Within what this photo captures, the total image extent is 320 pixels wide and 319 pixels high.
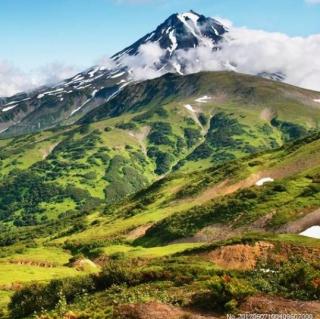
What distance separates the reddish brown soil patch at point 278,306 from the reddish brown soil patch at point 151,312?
2.30 metres

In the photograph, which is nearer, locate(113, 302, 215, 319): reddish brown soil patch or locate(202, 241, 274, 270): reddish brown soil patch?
locate(113, 302, 215, 319): reddish brown soil patch

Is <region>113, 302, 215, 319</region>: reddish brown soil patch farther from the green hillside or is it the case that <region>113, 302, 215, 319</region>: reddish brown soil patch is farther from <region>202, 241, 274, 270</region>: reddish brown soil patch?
<region>202, 241, 274, 270</region>: reddish brown soil patch

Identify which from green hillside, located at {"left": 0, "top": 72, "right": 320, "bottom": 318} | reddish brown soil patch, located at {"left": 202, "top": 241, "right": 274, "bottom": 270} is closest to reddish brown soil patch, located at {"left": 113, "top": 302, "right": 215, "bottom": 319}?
green hillside, located at {"left": 0, "top": 72, "right": 320, "bottom": 318}

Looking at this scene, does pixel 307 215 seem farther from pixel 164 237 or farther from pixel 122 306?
pixel 122 306

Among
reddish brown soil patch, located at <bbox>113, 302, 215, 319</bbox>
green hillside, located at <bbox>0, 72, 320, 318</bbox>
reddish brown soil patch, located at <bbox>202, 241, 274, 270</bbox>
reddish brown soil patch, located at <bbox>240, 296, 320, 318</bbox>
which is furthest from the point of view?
reddish brown soil patch, located at <bbox>202, 241, 274, 270</bbox>

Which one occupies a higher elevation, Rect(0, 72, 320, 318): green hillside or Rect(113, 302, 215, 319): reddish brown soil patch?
Rect(113, 302, 215, 319): reddish brown soil patch

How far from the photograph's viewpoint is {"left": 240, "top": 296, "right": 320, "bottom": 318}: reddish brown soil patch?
29.8 metres

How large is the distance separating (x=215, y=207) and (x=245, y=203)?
7535mm

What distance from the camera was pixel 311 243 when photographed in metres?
Answer: 71.2

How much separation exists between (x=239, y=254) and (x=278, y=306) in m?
44.9

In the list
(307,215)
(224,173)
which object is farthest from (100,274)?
(224,173)

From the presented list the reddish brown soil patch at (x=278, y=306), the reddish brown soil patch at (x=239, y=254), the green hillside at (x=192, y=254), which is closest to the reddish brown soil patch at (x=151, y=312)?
the green hillside at (x=192, y=254)

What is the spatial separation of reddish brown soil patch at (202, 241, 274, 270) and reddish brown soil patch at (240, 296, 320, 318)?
134 ft

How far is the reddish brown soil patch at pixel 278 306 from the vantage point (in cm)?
2980
